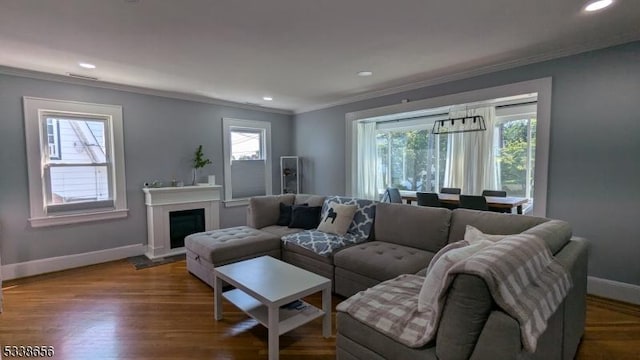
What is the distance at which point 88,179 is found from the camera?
156 inches

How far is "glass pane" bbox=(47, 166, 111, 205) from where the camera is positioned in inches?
146

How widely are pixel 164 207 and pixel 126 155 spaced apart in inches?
34.7

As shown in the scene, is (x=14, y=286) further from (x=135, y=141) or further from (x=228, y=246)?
(x=228, y=246)

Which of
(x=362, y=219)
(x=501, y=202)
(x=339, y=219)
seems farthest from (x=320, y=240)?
(x=501, y=202)

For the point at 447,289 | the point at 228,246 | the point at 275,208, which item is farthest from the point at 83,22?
the point at 447,289

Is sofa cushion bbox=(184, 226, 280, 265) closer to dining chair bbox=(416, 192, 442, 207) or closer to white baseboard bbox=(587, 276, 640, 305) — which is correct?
dining chair bbox=(416, 192, 442, 207)

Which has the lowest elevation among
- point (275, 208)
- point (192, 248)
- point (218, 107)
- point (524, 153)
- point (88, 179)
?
point (192, 248)

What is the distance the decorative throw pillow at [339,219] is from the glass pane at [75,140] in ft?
10.3

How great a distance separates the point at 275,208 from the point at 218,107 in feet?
7.19

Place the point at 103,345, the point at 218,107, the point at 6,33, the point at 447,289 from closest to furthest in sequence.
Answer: the point at 447,289 < the point at 103,345 < the point at 6,33 < the point at 218,107

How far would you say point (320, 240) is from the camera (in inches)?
126

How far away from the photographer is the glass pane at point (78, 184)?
3.71 metres

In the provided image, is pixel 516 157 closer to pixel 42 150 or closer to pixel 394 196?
pixel 394 196

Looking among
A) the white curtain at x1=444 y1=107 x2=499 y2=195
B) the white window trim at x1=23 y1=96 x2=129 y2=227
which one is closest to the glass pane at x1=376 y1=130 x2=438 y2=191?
the white curtain at x1=444 y1=107 x2=499 y2=195
